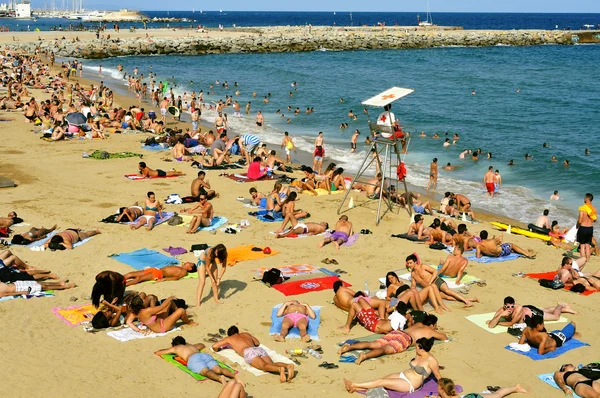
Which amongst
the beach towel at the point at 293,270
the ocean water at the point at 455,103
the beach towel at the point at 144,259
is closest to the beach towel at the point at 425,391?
the beach towel at the point at 293,270

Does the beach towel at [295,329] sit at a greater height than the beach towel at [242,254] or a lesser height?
lesser

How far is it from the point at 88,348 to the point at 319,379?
3029 millimetres

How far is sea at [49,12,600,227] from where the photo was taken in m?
23.1

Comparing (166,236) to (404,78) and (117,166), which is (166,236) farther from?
(404,78)

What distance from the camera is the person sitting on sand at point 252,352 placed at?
8659mm

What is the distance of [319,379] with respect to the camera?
28.6ft

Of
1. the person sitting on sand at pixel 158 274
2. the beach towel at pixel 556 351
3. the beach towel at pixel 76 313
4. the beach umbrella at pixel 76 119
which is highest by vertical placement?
the beach umbrella at pixel 76 119

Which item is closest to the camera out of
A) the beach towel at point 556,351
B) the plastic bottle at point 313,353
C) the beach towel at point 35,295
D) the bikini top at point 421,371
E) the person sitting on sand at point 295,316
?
the bikini top at point 421,371

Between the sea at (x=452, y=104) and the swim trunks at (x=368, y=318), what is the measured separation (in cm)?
604

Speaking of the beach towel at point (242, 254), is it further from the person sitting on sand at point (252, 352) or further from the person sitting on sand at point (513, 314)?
the person sitting on sand at point (513, 314)

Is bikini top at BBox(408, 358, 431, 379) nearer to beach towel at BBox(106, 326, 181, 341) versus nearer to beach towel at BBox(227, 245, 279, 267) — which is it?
beach towel at BBox(106, 326, 181, 341)

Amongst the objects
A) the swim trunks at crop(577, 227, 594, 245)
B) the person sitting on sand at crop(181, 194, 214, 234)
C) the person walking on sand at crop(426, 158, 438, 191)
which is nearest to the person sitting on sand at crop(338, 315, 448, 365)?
the swim trunks at crop(577, 227, 594, 245)

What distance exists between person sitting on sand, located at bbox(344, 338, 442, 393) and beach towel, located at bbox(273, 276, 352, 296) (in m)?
3.24

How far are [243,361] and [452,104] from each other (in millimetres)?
32557
